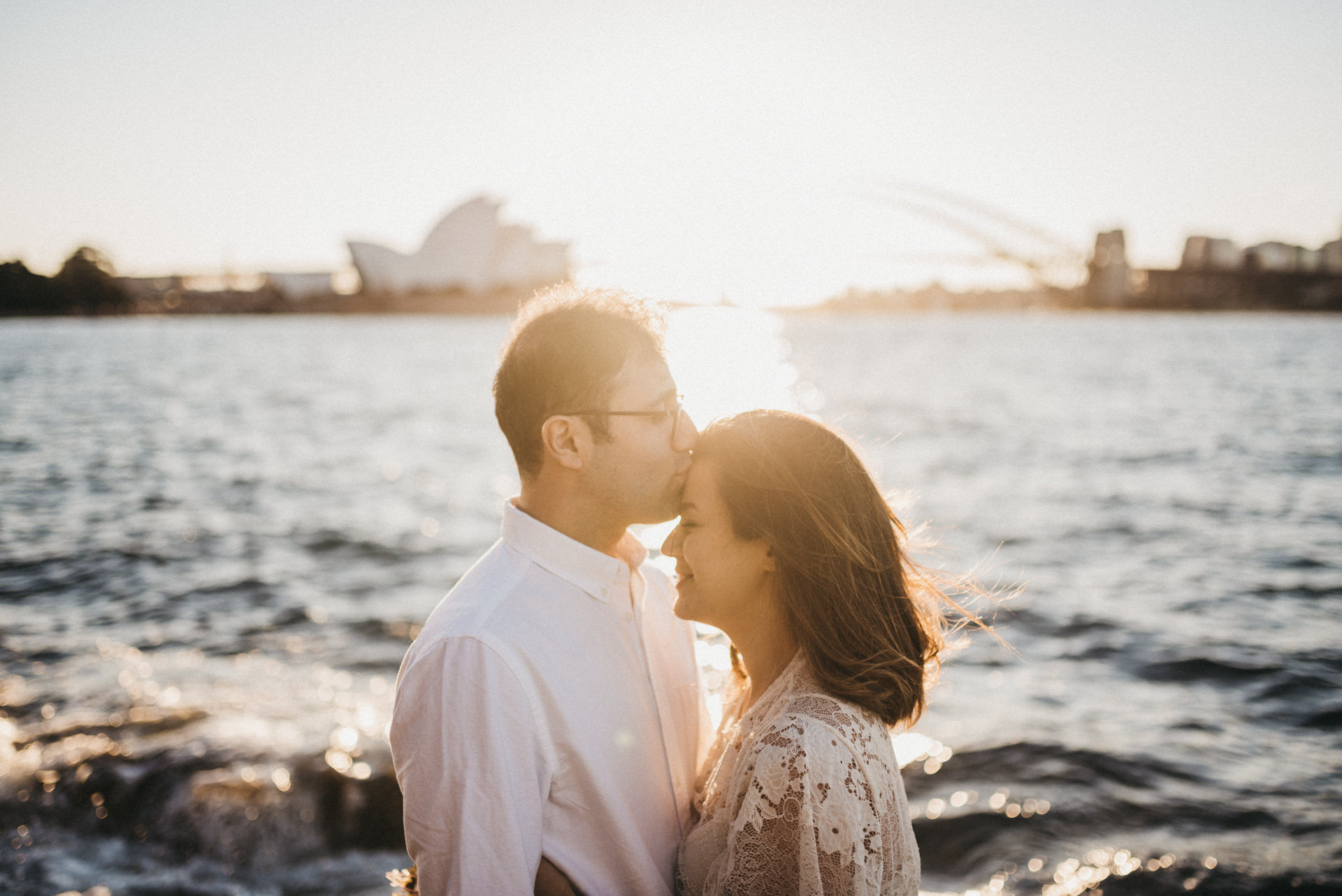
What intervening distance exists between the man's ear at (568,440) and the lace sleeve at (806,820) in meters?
0.77

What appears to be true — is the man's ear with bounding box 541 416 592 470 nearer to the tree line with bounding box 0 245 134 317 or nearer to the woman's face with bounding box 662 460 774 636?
the woman's face with bounding box 662 460 774 636

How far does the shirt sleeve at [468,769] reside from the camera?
171 centimetres

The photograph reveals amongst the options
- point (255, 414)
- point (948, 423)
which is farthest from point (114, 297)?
point (948, 423)

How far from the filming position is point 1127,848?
14.7 ft

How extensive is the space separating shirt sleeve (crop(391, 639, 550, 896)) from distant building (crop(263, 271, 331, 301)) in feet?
481

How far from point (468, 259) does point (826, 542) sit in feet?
339

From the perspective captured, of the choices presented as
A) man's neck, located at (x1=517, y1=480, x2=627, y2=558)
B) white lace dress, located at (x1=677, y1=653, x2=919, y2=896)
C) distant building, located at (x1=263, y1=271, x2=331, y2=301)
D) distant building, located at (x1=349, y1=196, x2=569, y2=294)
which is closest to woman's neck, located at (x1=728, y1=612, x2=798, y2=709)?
white lace dress, located at (x1=677, y1=653, x2=919, y2=896)

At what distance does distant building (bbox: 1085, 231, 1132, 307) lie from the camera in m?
118

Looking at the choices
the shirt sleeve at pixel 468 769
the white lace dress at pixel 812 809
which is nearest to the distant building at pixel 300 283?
the shirt sleeve at pixel 468 769

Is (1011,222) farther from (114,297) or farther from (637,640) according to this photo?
(637,640)

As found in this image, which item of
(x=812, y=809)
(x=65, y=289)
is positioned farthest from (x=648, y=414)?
(x=65, y=289)

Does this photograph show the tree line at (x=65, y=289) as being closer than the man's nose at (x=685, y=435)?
No

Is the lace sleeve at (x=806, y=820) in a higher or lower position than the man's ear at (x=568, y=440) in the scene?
lower

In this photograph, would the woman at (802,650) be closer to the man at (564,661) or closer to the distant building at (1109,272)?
the man at (564,661)
